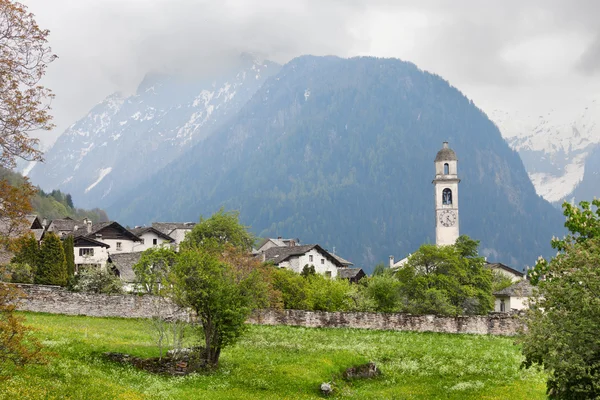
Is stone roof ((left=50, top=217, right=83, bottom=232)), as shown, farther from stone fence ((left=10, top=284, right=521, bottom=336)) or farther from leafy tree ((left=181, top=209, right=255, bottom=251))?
stone fence ((left=10, top=284, right=521, bottom=336))

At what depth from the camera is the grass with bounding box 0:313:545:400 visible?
972 inches

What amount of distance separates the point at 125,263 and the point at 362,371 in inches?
2267

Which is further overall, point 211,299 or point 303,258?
point 303,258

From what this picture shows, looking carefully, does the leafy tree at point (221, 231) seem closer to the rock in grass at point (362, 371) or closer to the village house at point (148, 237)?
the village house at point (148, 237)

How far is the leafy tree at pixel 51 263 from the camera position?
65.8 metres

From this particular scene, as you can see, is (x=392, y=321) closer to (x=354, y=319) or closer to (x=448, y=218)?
(x=354, y=319)

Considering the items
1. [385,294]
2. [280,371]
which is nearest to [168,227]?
[385,294]

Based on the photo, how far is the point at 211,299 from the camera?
32.2m

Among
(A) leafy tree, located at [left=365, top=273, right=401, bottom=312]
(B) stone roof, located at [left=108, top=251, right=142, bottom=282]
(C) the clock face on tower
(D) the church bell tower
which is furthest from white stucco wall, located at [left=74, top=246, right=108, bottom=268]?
(C) the clock face on tower

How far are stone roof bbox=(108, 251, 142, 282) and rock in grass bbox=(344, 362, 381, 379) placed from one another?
50.6 meters

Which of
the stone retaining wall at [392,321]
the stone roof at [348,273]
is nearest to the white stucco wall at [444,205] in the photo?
the stone roof at [348,273]

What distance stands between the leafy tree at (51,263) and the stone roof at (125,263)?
13.8 meters

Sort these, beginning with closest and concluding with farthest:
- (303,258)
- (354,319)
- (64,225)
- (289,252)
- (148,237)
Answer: (354,319) → (303,258) → (289,252) → (148,237) → (64,225)

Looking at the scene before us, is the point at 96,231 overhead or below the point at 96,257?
overhead
